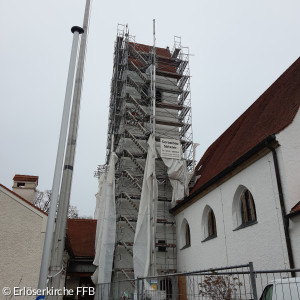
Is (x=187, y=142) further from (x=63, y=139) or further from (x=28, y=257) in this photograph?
(x=63, y=139)

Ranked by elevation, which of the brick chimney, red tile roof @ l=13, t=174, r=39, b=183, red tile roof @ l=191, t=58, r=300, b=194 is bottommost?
the brick chimney

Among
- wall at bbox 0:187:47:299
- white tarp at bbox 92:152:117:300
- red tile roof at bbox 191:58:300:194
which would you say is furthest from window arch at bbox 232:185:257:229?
white tarp at bbox 92:152:117:300

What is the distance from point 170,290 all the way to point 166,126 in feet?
51.0

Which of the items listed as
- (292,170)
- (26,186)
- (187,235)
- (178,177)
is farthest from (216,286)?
(26,186)

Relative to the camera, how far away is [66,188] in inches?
230

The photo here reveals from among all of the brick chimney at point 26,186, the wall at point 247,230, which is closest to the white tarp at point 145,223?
the wall at point 247,230

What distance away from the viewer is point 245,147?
44.2 feet

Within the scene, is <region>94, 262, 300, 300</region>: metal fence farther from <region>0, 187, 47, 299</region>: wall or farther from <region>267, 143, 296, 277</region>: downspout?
<region>0, 187, 47, 299</region>: wall

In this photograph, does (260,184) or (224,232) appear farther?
(224,232)

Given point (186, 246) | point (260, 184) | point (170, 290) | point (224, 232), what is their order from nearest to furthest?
point (170, 290) → point (260, 184) → point (224, 232) → point (186, 246)

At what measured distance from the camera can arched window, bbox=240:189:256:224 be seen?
1211 cm

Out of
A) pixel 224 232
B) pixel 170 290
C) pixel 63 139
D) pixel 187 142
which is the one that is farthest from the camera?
pixel 187 142

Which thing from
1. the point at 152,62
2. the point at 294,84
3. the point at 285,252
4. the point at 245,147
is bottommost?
the point at 285,252

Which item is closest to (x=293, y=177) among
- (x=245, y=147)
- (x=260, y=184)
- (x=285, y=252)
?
(x=260, y=184)
